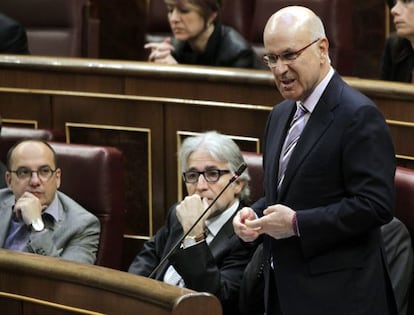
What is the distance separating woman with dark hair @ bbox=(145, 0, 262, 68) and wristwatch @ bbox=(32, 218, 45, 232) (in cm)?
53

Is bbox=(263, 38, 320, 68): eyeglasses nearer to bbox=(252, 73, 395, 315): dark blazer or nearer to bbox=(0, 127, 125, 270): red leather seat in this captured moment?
bbox=(252, 73, 395, 315): dark blazer

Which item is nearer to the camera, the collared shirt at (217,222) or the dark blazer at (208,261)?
the dark blazer at (208,261)

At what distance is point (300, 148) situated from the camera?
1.19m

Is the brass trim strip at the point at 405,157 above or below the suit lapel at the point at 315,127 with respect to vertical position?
below

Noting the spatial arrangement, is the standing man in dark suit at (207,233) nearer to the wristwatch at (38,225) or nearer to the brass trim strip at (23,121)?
the wristwatch at (38,225)

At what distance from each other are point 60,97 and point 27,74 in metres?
0.09

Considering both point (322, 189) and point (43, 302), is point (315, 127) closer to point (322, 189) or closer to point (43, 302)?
point (322, 189)

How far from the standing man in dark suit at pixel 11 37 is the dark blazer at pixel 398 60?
0.81m

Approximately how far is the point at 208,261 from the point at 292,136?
0.29 metres

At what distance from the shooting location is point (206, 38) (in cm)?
209

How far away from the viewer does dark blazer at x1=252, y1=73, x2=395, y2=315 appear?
1.16 m

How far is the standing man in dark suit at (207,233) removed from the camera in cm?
145

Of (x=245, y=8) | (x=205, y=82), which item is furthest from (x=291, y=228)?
(x=245, y=8)

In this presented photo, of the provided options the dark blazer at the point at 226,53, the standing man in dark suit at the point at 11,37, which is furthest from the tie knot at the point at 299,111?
the standing man in dark suit at the point at 11,37
